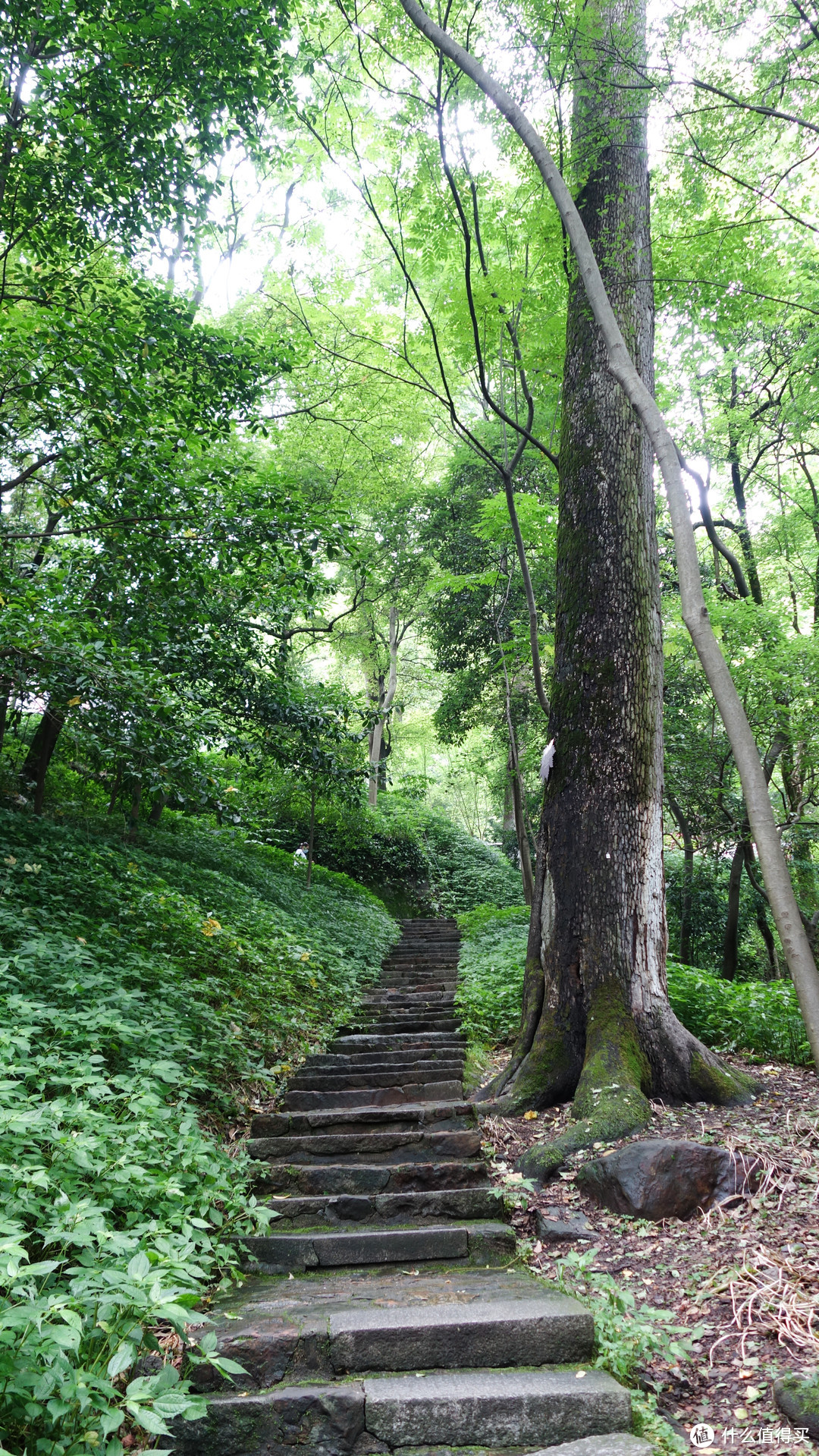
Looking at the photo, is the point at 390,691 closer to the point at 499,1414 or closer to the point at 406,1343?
the point at 406,1343

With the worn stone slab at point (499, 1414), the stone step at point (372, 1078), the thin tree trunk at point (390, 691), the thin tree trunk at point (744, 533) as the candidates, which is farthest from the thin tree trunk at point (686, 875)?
the thin tree trunk at point (390, 691)

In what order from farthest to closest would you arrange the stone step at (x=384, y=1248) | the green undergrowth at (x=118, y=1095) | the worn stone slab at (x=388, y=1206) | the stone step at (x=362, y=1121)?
the stone step at (x=362, y=1121) → the worn stone slab at (x=388, y=1206) → the stone step at (x=384, y=1248) → the green undergrowth at (x=118, y=1095)

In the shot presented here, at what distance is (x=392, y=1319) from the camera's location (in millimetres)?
2518

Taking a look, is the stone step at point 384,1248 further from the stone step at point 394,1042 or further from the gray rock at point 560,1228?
the stone step at point 394,1042

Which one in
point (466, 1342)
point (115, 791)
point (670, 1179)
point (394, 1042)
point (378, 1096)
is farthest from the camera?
point (115, 791)

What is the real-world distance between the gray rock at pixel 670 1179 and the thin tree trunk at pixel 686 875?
25.2 feet

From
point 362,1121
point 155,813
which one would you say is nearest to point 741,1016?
point 362,1121

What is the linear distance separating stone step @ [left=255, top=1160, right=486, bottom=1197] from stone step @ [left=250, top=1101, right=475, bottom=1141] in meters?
0.49

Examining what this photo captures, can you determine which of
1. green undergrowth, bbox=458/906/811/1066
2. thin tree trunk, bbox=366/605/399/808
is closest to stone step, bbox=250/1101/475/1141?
green undergrowth, bbox=458/906/811/1066

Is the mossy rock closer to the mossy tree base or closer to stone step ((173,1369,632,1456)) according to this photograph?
stone step ((173,1369,632,1456))

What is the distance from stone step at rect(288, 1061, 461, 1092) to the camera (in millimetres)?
5082

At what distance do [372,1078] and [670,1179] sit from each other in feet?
8.20

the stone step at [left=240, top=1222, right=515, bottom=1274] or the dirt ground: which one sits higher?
the dirt ground

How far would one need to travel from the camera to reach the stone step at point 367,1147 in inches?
159
